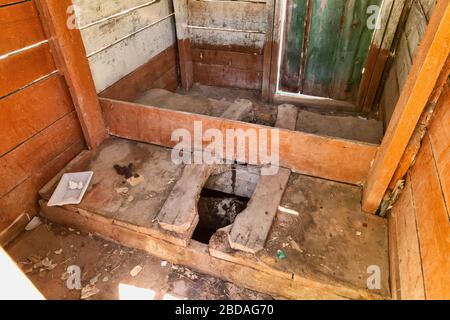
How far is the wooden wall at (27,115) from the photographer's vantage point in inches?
85.0

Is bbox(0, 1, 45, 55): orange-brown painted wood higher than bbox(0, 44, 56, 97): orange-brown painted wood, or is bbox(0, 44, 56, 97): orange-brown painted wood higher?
bbox(0, 1, 45, 55): orange-brown painted wood

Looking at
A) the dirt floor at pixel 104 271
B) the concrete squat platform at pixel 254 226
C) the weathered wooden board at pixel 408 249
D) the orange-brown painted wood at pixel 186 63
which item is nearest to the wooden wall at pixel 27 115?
the concrete squat platform at pixel 254 226

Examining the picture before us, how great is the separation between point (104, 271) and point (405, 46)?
339cm

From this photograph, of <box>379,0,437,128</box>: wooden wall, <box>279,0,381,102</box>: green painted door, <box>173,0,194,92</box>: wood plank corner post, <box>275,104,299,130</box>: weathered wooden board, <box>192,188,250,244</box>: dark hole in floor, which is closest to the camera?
<box>379,0,437,128</box>: wooden wall

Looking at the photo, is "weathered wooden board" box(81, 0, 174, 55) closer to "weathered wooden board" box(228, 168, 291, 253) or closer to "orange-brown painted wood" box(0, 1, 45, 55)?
"orange-brown painted wood" box(0, 1, 45, 55)

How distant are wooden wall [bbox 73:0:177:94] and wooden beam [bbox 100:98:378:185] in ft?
1.44

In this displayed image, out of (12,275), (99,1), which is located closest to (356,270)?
(12,275)

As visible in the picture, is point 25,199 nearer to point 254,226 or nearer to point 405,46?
point 254,226

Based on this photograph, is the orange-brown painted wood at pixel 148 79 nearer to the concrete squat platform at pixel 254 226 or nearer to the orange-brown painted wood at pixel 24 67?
the orange-brown painted wood at pixel 24 67

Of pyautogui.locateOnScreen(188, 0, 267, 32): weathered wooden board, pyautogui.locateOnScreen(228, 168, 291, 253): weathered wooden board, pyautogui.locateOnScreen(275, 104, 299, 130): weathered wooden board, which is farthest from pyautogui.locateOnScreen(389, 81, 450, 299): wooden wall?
pyautogui.locateOnScreen(188, 0, 267, 32): weathered wooden board

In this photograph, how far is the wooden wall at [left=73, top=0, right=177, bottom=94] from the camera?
2781mm

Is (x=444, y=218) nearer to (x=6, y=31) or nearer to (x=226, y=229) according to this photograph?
(x=226, y=229)

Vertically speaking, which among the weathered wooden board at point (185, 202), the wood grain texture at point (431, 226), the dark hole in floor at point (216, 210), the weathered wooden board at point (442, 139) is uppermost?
the weathered wooden board at point (442, 139)

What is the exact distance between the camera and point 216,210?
3133mm
